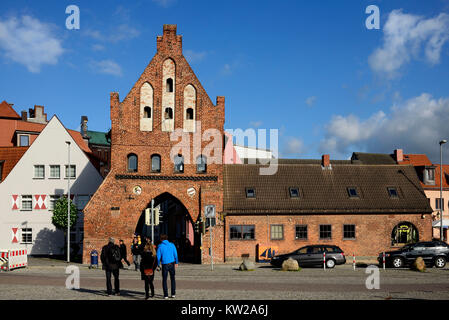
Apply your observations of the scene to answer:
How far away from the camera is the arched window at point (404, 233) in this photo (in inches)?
1443

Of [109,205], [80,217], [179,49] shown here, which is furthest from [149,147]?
[80,217]

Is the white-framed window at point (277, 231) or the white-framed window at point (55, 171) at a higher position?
the white-framed window at point (55, 171)

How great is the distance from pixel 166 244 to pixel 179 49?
2166 cm

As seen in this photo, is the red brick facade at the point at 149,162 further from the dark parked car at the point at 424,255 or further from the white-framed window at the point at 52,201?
the dark parked car at the point at 424,255

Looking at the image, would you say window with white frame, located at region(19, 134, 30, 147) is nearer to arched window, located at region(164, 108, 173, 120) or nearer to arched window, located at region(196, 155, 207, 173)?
arched window, located at region(164, 108, 173, 120)

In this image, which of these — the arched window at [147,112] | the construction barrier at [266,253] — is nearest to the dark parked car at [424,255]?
the construction barrier at [266,253]

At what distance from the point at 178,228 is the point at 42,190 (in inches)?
647

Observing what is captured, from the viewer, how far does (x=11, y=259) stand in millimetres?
27688

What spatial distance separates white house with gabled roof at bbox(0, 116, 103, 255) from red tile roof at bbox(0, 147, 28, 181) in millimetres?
2558

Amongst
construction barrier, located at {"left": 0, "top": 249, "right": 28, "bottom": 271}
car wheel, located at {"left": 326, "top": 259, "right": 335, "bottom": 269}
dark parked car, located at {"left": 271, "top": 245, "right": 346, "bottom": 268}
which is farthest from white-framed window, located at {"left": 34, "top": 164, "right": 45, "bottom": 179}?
car wheel, located at {"left": 326, "top": 259, "right": 335, "bottom": 269}

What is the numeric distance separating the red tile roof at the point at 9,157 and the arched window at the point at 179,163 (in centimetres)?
1787

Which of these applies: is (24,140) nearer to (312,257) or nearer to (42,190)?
(42,190)

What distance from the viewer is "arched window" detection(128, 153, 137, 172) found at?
33.7 meters
